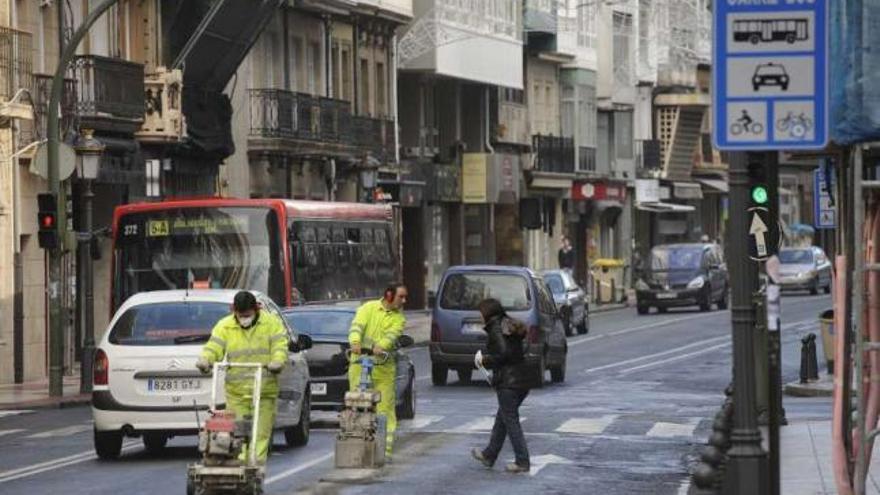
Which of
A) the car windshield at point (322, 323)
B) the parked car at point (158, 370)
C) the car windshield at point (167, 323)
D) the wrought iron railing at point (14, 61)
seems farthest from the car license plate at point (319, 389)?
the wrought iron railing at point (14, 61)

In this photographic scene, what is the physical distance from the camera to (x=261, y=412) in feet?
70.2

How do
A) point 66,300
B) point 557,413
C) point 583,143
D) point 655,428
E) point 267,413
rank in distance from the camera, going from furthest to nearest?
point 583,143
point 66,300
point 557,413
point 655,428
point 267,413

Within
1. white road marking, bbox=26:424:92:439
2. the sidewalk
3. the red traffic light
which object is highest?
the red traffic light

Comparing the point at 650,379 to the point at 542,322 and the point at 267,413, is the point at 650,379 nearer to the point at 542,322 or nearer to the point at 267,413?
the point at 542,322

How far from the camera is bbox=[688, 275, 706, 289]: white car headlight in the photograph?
233 feet

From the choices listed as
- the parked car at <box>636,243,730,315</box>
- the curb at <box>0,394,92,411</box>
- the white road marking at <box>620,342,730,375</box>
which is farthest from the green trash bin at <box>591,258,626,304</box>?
the curb at <box>0,394,92,411</box>

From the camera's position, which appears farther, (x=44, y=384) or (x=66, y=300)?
(x=66, y=300)

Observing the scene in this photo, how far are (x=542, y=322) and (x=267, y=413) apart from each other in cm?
1761

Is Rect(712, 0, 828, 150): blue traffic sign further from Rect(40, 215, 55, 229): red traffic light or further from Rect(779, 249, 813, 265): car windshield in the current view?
Rect(779, 249, 813, 265): car windshield

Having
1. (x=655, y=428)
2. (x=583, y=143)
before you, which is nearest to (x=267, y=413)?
(x=655, y=428)

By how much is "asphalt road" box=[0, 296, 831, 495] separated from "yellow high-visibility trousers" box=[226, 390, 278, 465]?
0.78 metres

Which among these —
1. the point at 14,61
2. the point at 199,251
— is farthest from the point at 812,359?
the point at 14,61

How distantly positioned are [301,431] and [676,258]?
1746 inches

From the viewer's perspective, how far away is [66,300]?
46312 millimetres
